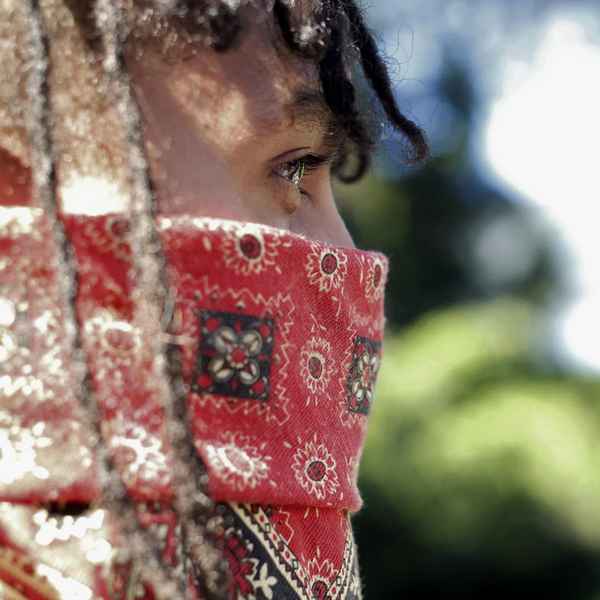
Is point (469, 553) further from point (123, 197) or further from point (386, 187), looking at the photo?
point (123, 197)

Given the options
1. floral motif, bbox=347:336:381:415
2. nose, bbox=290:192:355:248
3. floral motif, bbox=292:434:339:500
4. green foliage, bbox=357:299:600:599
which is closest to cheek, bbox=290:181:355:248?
nose, bbox=290:192:355:248

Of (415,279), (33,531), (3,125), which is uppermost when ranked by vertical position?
(3,125)

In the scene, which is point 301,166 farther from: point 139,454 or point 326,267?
point 139,454

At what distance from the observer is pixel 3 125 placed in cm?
132

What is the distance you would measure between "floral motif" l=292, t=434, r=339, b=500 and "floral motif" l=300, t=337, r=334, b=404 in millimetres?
57

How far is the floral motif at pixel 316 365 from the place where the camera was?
141 centimetres

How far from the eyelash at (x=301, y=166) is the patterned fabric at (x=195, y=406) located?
90 millimetres

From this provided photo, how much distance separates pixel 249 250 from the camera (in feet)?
4.45

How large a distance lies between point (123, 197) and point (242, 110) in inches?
7.1

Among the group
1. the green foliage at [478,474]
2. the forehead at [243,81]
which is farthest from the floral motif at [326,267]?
the green foliage at [478,474]

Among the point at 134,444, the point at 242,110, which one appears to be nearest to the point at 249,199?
the point at 242,110

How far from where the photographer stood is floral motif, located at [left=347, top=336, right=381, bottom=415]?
4.97ft

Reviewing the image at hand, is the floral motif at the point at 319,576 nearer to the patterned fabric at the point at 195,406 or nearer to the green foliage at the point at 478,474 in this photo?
the patterned fabric at the point at 195,406

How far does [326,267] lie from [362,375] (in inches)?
6.5
